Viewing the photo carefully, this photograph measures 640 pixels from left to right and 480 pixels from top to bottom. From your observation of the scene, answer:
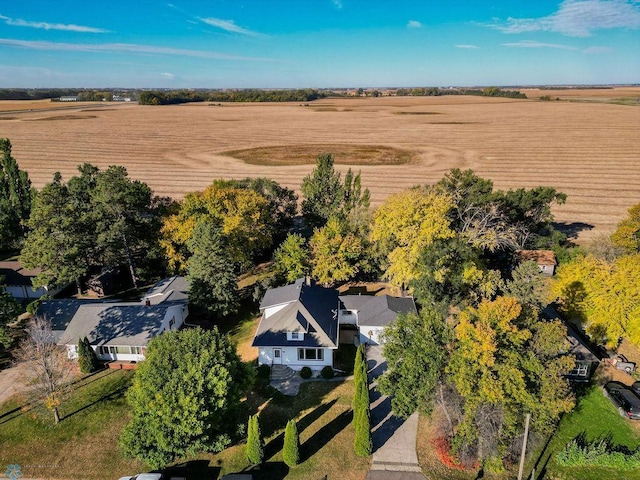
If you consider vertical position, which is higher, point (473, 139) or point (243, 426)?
point (473, 139)

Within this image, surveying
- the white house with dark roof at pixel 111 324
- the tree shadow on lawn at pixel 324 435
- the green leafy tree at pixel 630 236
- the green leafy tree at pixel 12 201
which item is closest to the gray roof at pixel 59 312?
the white house with dark roof at pixel 111 324

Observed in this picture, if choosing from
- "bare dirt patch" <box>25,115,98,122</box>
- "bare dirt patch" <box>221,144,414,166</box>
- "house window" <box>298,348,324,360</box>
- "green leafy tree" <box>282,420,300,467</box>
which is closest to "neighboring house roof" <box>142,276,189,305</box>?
"house window" <box>298,348,324,360</box>

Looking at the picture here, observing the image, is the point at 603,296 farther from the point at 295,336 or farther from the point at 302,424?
the point at 302,424

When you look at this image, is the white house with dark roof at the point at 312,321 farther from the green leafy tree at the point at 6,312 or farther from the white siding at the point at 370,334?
the green leafy tree at the point at 6,312

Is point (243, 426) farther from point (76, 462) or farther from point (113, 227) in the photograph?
point (113, 227)

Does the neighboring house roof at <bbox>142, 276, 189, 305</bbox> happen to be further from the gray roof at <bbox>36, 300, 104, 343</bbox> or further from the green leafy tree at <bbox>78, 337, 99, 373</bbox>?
the green leafy tree at <bbox>78, 337, 99, 373</bbox>

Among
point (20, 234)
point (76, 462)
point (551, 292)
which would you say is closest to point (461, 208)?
point (551, 292)
